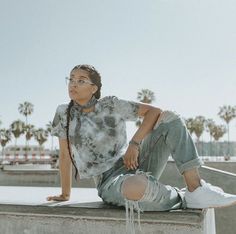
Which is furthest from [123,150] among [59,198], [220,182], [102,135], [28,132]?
[28,132]

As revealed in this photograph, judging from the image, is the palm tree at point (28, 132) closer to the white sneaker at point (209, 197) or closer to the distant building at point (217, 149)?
the distant building at point (217, 149)

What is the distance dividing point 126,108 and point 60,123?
0.66m

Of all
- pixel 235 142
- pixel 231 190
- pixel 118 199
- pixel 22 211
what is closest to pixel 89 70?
pixel 118 199

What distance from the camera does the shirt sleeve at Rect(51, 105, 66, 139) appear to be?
329 centimetres

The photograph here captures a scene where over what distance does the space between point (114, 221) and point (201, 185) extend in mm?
752

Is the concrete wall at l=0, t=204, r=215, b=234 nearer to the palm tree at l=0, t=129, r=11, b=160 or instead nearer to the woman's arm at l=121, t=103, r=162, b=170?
the woman's arm at l=121, t=103, r=162, b=170

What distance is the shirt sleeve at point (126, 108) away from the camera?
10.1 ft

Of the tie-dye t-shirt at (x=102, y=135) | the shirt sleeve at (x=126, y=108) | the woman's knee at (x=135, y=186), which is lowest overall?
the woman's knee at (x=135, y=186)

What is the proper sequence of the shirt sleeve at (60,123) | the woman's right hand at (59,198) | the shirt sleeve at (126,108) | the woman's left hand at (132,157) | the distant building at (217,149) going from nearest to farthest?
the woman's left hand at (132,157)
the shirt sleeve at (126,108)
the shirt sleeve at (60,123)
the woman's right hand at (59,198)
the distant building at (217,149)

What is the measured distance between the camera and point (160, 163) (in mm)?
2990

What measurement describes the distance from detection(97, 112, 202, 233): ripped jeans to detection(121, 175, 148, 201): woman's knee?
44 mm

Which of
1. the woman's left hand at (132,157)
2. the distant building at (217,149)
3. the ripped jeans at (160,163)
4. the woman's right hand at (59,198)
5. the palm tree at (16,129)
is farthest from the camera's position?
the palm tree at (16,129)

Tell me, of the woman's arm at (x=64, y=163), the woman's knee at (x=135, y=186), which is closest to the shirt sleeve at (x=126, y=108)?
the woman's arm at (x=64, y=163)

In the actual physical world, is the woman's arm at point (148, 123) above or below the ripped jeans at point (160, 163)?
above
